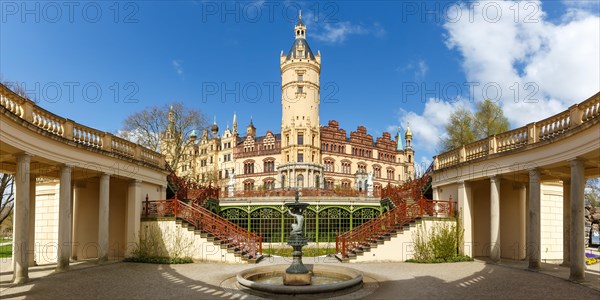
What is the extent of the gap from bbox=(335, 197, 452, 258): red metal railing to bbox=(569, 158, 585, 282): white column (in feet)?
19.1

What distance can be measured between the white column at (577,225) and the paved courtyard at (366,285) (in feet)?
1.36

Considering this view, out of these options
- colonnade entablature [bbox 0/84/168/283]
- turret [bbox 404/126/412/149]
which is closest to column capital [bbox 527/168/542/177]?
colonnade entablature [bbox 0/84/168/283]

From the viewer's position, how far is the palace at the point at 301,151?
63.5 meters

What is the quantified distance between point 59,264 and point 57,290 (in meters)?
3.66

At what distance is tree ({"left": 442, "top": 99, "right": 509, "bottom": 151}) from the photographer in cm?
3641

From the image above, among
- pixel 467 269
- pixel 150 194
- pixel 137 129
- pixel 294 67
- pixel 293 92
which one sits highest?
pixel 294 67

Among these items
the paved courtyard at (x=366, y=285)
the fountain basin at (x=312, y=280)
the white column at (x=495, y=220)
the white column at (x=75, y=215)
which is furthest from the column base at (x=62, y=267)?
the white column at (x=495, y=220)

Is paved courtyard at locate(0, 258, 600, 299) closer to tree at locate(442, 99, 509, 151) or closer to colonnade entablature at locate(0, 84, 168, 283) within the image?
colonnade entablature at locate(0, 84, 168, 283)

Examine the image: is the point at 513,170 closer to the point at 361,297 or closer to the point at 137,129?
the point at 361,297

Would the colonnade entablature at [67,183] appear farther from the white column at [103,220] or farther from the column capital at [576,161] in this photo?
the column capital at [576,161]

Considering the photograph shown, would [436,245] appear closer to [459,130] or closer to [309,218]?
[309,218]

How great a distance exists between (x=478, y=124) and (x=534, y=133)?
2517cm

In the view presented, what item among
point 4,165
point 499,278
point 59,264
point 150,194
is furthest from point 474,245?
point 4,165

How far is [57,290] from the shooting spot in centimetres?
1040
